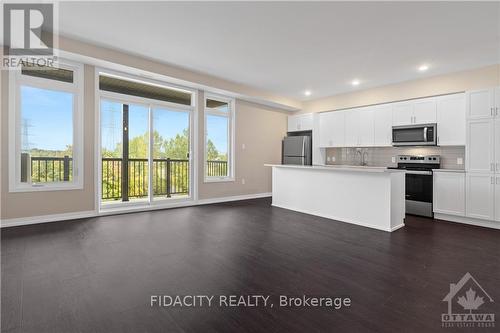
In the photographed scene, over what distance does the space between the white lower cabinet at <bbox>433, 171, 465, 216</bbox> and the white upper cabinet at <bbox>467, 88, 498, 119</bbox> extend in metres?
1.02

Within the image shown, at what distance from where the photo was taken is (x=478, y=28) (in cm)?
321

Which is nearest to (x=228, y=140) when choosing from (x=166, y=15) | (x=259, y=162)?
(x=259, y=162)

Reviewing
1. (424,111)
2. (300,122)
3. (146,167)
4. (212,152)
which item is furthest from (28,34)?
(424,111)

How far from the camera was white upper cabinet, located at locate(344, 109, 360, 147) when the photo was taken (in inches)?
237

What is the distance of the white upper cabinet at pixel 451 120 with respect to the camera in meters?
4.44

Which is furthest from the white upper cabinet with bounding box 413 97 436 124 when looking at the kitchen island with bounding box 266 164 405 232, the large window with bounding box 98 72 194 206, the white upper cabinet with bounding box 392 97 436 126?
the large window with bounding box 98 72 194 206

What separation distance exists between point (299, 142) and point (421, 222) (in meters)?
3.52

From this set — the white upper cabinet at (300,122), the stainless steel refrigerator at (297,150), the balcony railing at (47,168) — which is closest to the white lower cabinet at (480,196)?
the stainless steel refrigerator at (297,150)

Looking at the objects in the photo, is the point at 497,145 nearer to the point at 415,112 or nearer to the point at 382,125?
the point at 415,112

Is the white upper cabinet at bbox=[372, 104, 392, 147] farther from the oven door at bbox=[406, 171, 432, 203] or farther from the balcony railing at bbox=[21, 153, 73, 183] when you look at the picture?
the balcony railing at bbox=[21, 153, 73, 183]

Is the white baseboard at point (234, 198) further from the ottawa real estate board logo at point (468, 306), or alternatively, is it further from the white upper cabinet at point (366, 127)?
the ottawa real estate board logo at point (468, 306)

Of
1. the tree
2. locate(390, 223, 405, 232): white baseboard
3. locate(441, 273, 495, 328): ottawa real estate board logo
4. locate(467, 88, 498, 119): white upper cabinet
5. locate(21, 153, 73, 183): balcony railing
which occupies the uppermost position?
locate(467, 88, 498, 119): white upper cabinet

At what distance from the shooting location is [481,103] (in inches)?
162

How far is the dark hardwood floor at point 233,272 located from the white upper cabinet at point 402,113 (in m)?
2.26
